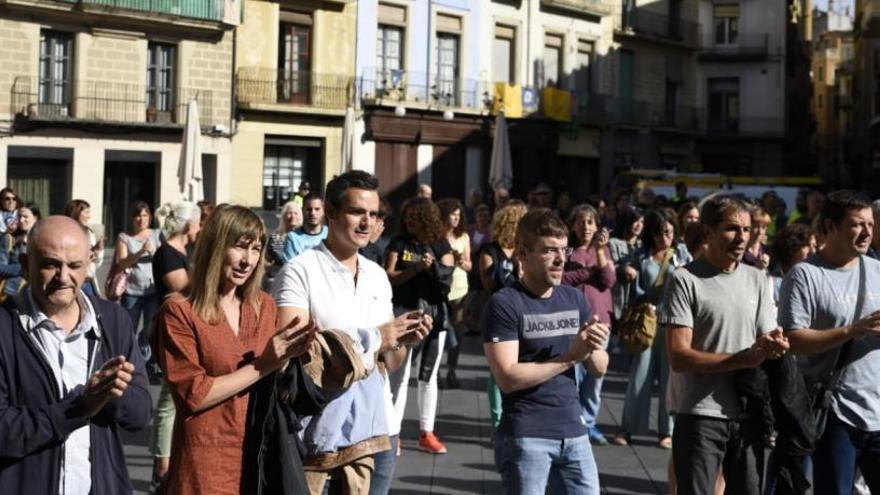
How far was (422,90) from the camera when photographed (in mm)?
38156

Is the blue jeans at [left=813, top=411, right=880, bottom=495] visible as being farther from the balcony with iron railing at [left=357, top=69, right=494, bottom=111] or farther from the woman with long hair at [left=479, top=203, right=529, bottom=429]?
the balcony with iron railing at [left=357, top=69, right=494, bottom=111]

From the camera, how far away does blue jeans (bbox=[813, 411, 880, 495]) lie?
5938 millimetres

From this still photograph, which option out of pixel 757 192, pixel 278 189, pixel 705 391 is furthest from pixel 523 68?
pixel 705 391

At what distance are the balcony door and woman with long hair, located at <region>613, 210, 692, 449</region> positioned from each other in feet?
86.8

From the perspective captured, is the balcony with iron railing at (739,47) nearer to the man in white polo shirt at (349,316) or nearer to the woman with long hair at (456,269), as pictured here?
the woman with long hair at (456,269)

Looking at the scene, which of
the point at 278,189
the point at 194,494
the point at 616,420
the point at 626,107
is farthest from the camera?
the point at 626,107

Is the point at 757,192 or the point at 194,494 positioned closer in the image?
the point at 194,494

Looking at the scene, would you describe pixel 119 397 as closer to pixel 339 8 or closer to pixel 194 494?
pixel 194 494

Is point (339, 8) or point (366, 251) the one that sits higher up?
point (339, 8)

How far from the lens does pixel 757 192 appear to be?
2627 cm

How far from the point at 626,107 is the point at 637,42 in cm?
239

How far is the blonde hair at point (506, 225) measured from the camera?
9.65 metres

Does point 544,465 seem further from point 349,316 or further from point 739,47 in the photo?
point 739,47

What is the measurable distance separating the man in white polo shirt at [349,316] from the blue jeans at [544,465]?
1.75 feet
